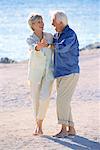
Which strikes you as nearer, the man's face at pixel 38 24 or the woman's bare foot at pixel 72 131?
the man's face at pixel 38 24

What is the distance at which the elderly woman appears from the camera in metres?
9.05

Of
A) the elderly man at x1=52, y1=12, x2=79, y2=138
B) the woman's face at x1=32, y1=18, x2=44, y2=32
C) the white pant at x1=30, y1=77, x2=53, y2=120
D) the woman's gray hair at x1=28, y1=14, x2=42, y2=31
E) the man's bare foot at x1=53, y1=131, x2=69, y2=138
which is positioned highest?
the woman's gray hair at x1=28, y1=14, x2=42, y2=31

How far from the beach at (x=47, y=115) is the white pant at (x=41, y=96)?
318mm

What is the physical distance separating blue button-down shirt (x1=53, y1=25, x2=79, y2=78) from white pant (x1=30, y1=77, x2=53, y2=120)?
209mm

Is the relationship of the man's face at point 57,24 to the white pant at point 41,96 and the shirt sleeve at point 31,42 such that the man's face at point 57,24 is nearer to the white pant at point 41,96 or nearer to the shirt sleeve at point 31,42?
the shirt sleeve at point 31,42

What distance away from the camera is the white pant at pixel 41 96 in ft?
29.8

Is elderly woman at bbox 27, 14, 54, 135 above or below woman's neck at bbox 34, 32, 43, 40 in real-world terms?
below

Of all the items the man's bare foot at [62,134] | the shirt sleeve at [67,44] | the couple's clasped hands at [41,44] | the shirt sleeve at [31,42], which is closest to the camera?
the shirt sleeve at [67,44]

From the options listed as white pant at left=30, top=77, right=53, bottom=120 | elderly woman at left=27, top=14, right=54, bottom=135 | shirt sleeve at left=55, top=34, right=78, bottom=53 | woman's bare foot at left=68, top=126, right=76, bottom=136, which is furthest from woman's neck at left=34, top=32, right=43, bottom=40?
woman's bare foot at left=68, top=126, right=76, bottom=136

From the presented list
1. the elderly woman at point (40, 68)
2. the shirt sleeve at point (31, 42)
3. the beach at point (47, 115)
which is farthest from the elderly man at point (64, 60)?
the beach at point (47, 115)

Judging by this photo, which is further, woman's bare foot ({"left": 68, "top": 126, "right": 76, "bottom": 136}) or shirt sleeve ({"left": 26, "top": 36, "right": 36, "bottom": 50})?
woman's bare foot ({"left": 68, "top": 126, "right": 76, "bottom": 136})

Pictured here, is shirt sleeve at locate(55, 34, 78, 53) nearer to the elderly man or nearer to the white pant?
the elderly man

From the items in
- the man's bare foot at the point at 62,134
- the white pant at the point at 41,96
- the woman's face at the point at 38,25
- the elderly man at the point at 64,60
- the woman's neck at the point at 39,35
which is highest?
the woman's face at the point at 38,25

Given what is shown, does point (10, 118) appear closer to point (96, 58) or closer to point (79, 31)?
point (96, 58)
